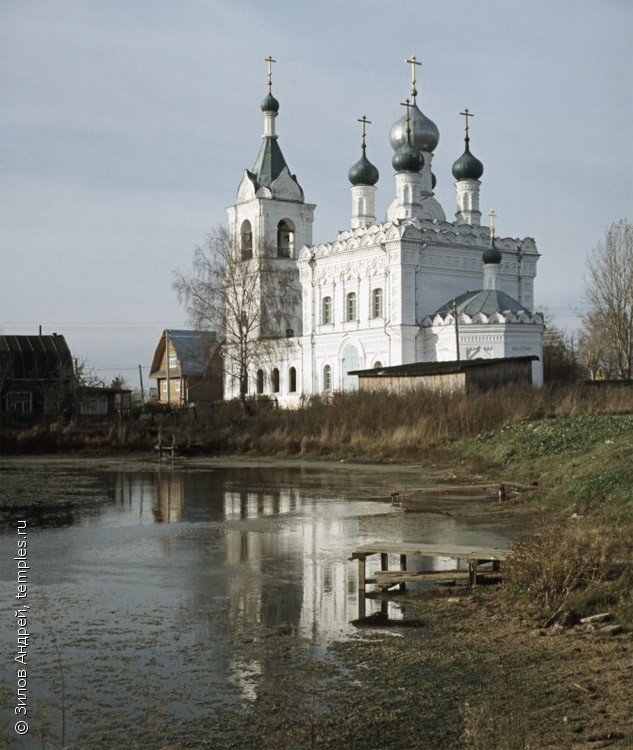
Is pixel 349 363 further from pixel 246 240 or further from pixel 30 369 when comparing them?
pixel 30 369

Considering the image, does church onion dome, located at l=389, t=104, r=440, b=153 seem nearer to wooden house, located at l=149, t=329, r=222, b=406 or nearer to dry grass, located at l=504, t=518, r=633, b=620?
wooden house, located at l=149, t=329, r=222, b=406

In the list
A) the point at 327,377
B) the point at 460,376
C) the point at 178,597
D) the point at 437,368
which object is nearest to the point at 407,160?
the point at 327,377

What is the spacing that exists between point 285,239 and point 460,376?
25.5 m

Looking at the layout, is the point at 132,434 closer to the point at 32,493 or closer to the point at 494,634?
the point at 32,493

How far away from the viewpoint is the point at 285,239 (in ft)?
179

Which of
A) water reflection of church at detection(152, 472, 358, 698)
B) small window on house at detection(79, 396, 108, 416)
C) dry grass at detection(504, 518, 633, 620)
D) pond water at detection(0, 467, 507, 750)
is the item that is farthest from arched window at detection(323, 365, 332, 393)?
dry grass at detection(504, 518, 633, 620)

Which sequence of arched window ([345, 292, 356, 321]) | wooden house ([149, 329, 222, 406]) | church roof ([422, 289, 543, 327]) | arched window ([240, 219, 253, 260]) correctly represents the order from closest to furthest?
church roof ([422, 289, 543, 327]), arched window ([240, 219, 253, 260]), arched window ([345, 292, 356, 321]), wooden house ([149, 329, 222, 406])

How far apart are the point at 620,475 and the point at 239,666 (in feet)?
30.5

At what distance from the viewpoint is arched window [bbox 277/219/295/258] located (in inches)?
2137

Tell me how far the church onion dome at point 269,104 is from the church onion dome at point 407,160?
1101cm

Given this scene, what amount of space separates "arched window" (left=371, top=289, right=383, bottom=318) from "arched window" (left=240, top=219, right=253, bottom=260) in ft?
19.8

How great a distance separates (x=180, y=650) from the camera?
7.13m

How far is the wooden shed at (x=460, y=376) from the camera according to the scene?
31.0m

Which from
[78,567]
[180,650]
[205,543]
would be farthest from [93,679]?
[205,543]
